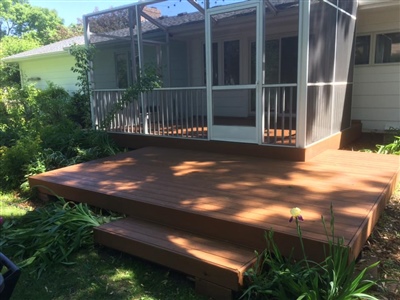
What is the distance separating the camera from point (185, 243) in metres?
2.92

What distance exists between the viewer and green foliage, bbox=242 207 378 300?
217 centimetres

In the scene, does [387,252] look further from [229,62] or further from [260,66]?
[229,62]

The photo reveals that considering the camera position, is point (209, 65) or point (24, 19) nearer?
point (209, 65)

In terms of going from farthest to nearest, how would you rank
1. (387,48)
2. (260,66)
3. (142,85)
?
1. (387,48)
2. (142,85)
3. (260,66)

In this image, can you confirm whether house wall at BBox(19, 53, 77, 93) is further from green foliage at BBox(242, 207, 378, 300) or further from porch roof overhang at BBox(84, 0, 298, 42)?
green foliage at BBox(242, 207, 378, 300)

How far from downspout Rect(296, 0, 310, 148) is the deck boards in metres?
0.44

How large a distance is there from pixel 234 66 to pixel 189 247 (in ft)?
22.1

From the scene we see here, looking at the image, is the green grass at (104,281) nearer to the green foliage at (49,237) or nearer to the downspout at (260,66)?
the green foliage at (49,237)

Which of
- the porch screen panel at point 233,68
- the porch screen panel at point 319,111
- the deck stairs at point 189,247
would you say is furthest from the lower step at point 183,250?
the porch screen panel at point 233,68

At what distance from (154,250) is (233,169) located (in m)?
2.11

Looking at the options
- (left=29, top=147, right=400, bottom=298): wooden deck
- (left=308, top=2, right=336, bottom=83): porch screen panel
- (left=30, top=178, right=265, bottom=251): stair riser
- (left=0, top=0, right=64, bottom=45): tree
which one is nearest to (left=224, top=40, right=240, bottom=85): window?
(left=308, top=2, right=336, bottom=83): porch screen panel

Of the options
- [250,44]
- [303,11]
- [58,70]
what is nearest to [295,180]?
[303,11]

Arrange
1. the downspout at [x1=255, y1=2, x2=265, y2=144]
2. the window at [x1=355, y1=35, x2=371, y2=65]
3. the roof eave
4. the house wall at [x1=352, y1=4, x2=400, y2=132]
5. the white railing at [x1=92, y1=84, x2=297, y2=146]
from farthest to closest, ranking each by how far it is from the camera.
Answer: the roof eave, the window at [x1=355, y1=35, x2=371, y2=65], the house wall at [x1=352, y1=4, x2=400, y2=132], the white railing at [x1=92, y1=84, x2=297, y2=146], the downspout at [x1=255, y1=2, x2=265, y2=144]

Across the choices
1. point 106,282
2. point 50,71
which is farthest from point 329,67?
point 50,71
